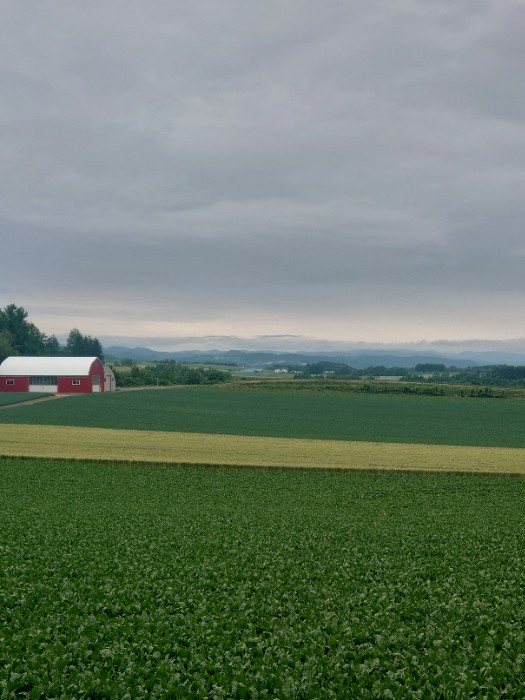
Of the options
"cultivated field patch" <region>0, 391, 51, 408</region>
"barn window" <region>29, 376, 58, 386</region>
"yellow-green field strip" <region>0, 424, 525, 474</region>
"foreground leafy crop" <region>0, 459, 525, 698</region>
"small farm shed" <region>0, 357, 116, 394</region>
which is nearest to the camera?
"foreground leafy crop" <region>0, 459, 525, 698</region>

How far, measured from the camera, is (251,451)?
156 feet

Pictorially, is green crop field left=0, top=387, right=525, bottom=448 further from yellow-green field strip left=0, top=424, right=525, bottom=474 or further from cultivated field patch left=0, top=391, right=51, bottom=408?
cultivated field patch left=0, top=391, right=51, bottom=408

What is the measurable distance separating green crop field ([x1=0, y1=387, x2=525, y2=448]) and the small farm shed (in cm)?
1049

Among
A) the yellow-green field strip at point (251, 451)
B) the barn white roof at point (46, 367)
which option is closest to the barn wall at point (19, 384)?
the barn white roof at point (46, 367)

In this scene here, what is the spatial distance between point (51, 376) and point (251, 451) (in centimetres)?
7876

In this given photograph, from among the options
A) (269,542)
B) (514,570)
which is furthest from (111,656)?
(514,570)

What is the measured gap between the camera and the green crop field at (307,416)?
64062 millimetres

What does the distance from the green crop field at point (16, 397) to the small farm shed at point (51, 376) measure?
6.52m

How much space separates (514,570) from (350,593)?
5.44 metres

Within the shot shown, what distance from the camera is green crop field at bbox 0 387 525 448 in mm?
64062

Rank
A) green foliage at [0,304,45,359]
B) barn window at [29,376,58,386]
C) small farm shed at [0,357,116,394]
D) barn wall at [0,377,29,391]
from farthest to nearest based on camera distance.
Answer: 1. green foliage at [0,304,45,359]
2. barn wall at [0,377,29,391]
3. barn window at [29,376,58,386]
4. small farm shed at [0,357,116,394]

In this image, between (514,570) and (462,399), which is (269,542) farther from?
(462,399)

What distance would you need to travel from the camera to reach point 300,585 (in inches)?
623

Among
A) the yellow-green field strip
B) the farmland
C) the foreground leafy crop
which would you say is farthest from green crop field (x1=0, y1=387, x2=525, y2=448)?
the foreground leafy crop
